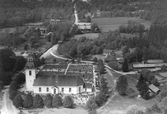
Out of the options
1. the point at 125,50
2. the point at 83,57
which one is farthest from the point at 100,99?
the point at 125,50

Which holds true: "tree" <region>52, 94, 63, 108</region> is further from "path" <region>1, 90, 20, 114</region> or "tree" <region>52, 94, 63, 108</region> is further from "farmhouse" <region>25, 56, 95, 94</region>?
"path" <region>1, 90, 20, 114</region>

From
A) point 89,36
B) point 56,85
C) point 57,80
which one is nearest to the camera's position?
point 56,85

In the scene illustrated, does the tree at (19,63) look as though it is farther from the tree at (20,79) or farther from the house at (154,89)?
the house at (154,89)

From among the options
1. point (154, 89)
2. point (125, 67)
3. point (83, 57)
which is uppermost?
point (83, 57)

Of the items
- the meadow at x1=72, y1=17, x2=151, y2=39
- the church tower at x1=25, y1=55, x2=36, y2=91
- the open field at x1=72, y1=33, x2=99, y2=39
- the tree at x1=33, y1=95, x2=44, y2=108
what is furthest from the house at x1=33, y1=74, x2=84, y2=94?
the meadow at x1=72, y1=17, x2=151, y2=39

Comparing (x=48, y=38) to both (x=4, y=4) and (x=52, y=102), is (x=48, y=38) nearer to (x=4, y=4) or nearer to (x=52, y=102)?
(x=4, y=4)

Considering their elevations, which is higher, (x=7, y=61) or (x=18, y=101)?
(x=7, y=61)

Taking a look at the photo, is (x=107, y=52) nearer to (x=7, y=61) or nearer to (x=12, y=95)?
(x=7, y=61)
